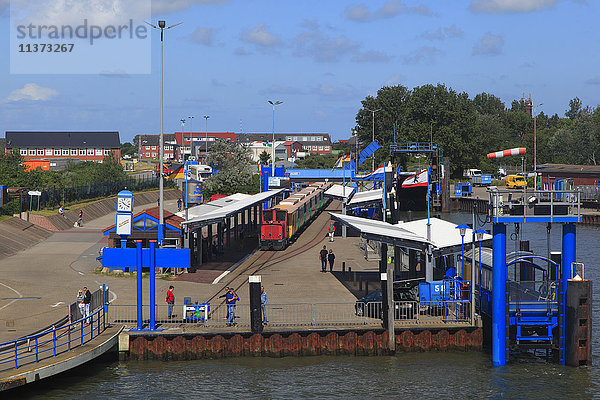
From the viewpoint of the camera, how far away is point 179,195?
116688 mm

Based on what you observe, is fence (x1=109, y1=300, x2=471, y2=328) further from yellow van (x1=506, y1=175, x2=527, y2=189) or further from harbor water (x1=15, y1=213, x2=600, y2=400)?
yellow van (x1=506, y1=175, x2=527, y2=189)

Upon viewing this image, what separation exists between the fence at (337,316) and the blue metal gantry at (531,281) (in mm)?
2508

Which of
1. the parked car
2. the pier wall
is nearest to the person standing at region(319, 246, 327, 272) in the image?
the parked car

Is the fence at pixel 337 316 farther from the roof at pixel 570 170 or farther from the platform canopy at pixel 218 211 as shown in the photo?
the roof at pixel 570 170

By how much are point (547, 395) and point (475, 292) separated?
6718 mm

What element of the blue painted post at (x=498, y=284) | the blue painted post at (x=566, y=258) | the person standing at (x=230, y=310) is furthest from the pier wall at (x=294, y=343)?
the blue painted post at (x=566, y=258)

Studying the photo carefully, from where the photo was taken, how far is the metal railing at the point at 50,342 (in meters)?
26.6

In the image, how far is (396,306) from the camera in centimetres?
3272

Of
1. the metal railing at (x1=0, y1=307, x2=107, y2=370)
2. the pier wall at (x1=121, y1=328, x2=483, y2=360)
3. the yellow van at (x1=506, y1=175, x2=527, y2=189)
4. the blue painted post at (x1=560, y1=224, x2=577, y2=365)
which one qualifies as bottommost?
the pier wall at (x1=121, y1=328, x2=483, y2=360)

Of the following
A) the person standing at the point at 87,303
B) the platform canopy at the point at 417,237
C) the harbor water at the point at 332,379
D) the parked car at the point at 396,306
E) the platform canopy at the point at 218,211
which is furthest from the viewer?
the platform canopy at the point at 218,211

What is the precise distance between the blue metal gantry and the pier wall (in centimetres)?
192

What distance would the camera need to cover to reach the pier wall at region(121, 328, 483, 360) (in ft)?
Result: 101

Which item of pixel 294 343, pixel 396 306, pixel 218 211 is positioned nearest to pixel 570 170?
pixel 218 211

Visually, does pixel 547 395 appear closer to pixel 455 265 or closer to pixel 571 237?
pixel 571 237
